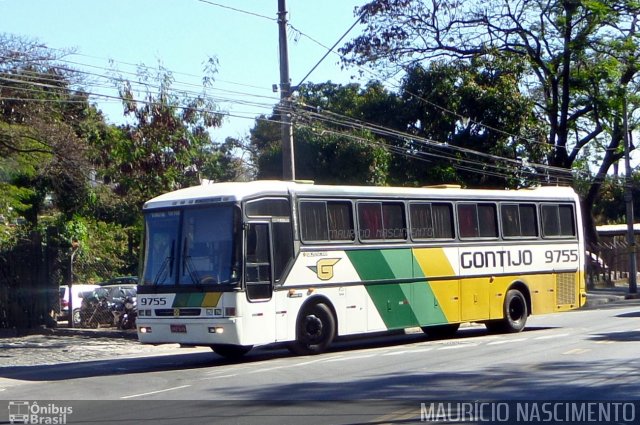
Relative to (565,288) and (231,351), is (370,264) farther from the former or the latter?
(565,288)

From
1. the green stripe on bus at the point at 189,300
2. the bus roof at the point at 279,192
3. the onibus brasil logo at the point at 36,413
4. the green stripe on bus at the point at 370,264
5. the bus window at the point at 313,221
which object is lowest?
the onibus brasil logo at the point at 36,413

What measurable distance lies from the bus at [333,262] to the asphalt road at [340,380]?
74 centimetres

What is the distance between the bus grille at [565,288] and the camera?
2352 cm

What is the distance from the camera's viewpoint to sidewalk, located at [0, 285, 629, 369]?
19152mm

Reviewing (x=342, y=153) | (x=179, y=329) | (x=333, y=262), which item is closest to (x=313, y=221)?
(x=333, y=262)

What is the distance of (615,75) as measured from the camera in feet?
130

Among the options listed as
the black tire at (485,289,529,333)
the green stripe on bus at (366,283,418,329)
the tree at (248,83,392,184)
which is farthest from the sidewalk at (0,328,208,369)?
the tree at (248,83,392,184)

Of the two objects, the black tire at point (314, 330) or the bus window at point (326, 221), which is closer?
the black tire at point (314, 330)

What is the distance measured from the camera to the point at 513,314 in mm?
22422

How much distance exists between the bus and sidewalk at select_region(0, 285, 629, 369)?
2.91m

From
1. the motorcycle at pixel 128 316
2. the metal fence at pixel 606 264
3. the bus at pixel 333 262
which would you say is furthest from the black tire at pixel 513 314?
the metal fence at pixel 606 264

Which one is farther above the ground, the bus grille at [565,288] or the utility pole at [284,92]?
the utility pole at [284,92]

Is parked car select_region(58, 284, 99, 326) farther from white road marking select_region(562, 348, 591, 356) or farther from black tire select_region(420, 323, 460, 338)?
white road marking select_region(562, 348, 591, 356)

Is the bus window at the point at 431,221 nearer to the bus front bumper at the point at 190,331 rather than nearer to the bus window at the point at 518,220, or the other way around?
the bus window at the point at 518,220
